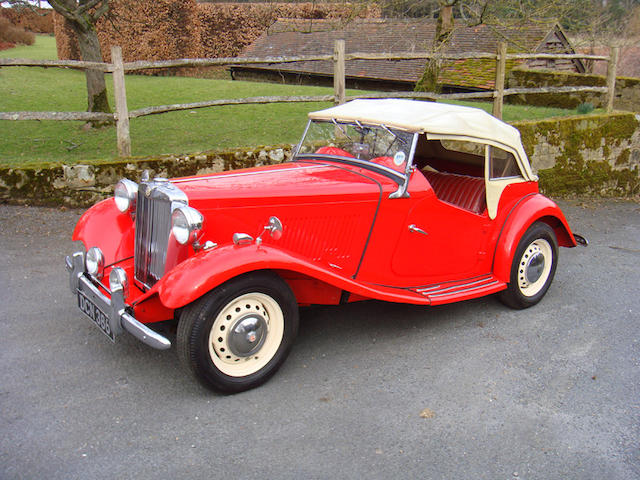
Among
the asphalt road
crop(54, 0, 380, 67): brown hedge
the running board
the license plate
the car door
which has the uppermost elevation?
crop(54, 0, 380, 67): brown hedge

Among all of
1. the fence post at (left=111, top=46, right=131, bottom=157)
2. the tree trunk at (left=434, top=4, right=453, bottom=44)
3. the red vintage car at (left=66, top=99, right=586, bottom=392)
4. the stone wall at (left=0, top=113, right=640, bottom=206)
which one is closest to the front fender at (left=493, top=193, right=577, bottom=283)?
the red vintage car at (left=66, top=99, right=586, bottom=392)

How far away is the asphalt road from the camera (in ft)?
9.53

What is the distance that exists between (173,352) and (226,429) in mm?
981

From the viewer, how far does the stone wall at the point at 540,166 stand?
6738 mm

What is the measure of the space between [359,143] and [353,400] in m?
2.03

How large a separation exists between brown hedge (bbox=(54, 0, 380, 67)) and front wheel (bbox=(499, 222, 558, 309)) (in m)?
18.9

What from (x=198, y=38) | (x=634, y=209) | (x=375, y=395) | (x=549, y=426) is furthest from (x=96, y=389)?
(x=198, y=38)

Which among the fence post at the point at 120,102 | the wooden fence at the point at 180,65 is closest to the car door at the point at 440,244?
the wooden fence at the point at 180,65

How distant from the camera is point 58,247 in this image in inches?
231

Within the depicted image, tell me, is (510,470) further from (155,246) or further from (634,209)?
(634,209)

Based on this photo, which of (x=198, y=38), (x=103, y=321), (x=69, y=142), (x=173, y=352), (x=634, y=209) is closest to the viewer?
(x=103, y=321)

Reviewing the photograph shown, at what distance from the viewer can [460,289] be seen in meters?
4.44

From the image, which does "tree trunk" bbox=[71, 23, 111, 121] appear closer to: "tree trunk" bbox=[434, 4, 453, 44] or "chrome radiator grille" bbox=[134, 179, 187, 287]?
"tree trunk" bbox=[434, 4, 453, 44]

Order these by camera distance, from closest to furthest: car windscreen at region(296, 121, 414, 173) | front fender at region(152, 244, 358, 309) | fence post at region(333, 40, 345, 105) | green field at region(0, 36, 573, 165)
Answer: front fender at region(152, 244, 358, 309) → car windscreen at region(296, 121, 414, 173) → fence post at region(333, 40, 345, 105) → green field at region(0, 36, 573, 165)
